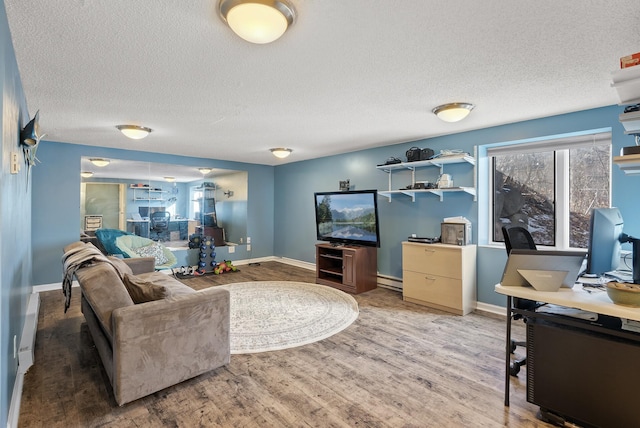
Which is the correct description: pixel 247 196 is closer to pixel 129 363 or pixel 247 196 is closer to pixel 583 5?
pixel 129 363

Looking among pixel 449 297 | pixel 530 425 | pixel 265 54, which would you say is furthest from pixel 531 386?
pixel 265 54

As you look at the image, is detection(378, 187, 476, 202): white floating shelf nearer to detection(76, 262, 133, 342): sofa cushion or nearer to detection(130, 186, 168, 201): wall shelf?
detection(76, 262, 133, 342): sofa cushion

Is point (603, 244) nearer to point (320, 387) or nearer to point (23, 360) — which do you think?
point (320, 387)

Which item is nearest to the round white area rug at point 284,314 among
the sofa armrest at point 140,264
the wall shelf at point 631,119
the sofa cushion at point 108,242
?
the sofa armrest at point 140,264

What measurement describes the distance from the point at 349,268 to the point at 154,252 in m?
3.31

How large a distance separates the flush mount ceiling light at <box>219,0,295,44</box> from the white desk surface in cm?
201

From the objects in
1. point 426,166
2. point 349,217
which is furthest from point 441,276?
point 349,217

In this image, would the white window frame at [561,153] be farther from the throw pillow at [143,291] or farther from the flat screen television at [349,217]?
the throw pillow at [143,291]

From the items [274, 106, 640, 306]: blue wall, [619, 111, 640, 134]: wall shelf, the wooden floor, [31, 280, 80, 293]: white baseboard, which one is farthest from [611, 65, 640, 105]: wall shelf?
[31, 280, 80, 293]: white baseboard

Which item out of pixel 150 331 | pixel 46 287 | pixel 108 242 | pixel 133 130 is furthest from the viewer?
pixel 108 242

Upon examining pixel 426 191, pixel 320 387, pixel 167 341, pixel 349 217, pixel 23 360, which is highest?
pixel 426 191

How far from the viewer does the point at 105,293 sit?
2023mm

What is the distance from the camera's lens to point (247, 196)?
6.71 metres

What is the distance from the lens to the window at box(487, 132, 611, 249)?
320 centimetres
